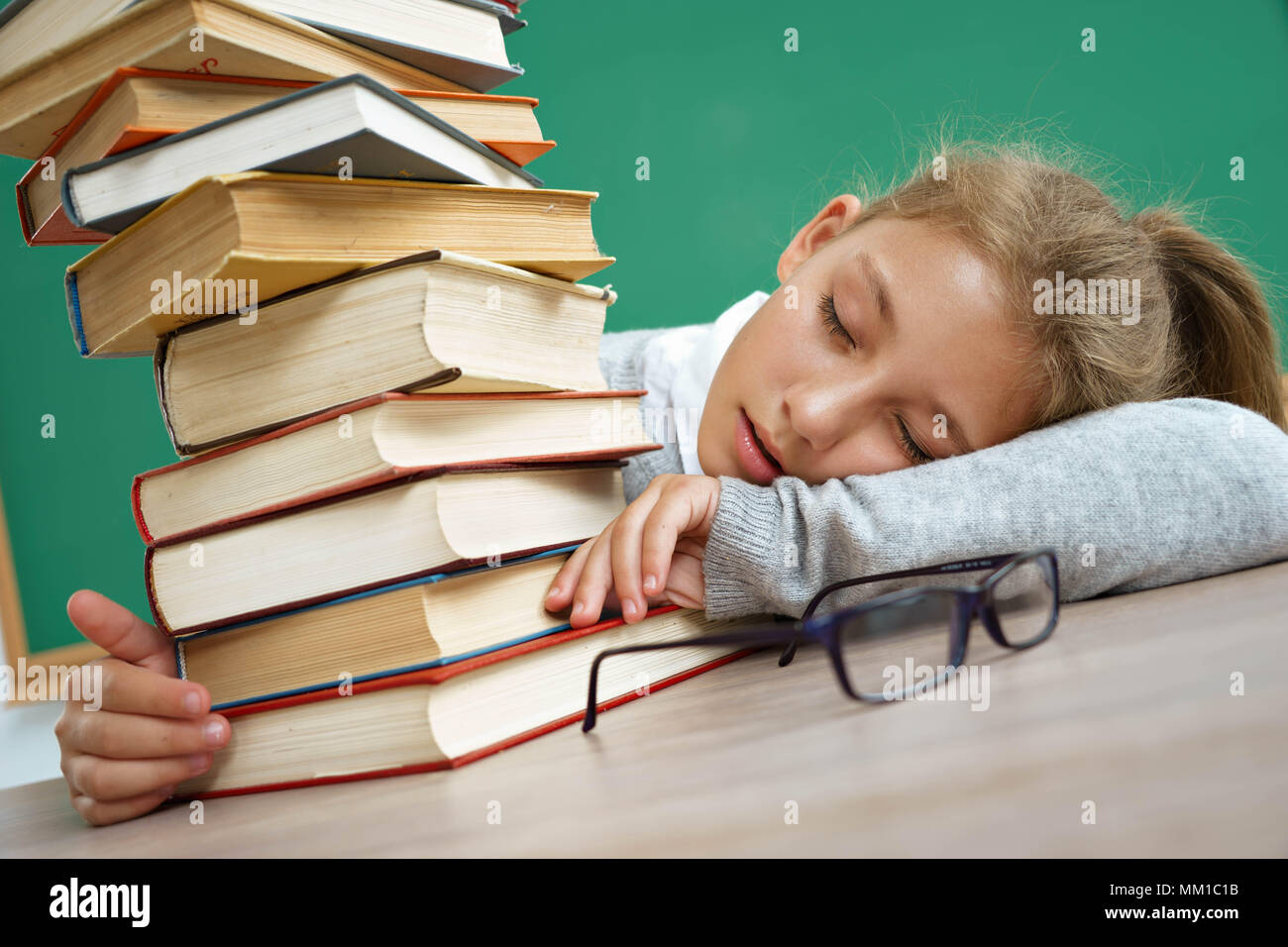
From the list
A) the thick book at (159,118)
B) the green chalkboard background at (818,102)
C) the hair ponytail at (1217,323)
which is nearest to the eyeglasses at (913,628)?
the thick book at (159,118)

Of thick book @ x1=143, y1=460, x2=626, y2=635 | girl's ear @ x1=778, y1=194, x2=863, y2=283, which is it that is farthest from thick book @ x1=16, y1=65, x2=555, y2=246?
girl's ear @ x1=778, y1=194, x2=863, y2=283

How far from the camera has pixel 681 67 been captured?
77.8 inches

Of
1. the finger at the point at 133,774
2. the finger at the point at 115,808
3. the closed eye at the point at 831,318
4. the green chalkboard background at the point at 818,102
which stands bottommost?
the finger at the point at 115,808

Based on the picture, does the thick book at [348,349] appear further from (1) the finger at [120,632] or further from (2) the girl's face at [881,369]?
(2) the girl's face at [881,369]

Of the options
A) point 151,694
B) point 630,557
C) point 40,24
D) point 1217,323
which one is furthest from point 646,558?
point 1217,323

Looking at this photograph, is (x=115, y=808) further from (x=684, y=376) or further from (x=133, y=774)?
(x=684, y=376)

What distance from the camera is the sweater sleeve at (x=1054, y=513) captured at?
1.89ft

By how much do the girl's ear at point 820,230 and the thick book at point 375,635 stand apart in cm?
61

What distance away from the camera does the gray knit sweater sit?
577 mm

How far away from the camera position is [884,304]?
0.75m

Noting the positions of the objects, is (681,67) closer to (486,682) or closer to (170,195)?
(170,195)

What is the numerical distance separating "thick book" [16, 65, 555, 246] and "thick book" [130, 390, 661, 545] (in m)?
0.17
